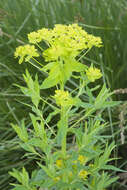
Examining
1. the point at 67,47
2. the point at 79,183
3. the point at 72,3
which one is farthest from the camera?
the point at 72,3

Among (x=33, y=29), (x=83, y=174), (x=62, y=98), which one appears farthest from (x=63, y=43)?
(x=33, y=29)

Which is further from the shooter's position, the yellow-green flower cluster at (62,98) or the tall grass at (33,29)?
the tall grass at (33,29)

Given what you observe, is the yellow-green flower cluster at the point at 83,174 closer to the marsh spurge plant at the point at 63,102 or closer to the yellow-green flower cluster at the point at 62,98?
the marsh spurge plant at the point at 63,102

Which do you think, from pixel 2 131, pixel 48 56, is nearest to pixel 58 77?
pixel 48 56

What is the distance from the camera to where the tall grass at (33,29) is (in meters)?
1.78

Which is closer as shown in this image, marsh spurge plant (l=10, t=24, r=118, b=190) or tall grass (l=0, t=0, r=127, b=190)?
marsh spurge plant (l=10, t=24, r=118, b=190)

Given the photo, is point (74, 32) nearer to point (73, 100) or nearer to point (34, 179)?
point (73, 100)

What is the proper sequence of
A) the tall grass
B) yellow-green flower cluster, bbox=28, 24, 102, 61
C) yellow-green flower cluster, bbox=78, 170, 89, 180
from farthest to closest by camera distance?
the tall grass < yellow-green flower cluster, bbox=78, 170, 89, 180 < yellow-green flower cluster, bbox=28, 24, 102, 61

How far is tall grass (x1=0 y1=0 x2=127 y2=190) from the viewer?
1.78 metres

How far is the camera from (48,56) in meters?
0.92

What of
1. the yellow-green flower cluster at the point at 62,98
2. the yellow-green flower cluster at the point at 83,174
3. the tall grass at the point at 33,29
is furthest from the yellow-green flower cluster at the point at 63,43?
the tall grass at the point at 33,29

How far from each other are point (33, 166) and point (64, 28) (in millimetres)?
1011

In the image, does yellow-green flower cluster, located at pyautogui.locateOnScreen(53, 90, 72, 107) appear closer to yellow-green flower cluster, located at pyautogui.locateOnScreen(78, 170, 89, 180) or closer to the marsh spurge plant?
the marsh spurge plant

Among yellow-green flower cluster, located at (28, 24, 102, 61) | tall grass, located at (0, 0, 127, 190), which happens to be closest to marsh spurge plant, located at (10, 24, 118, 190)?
yellow-green flower cluster, located at (28, 24, 102, 61)
